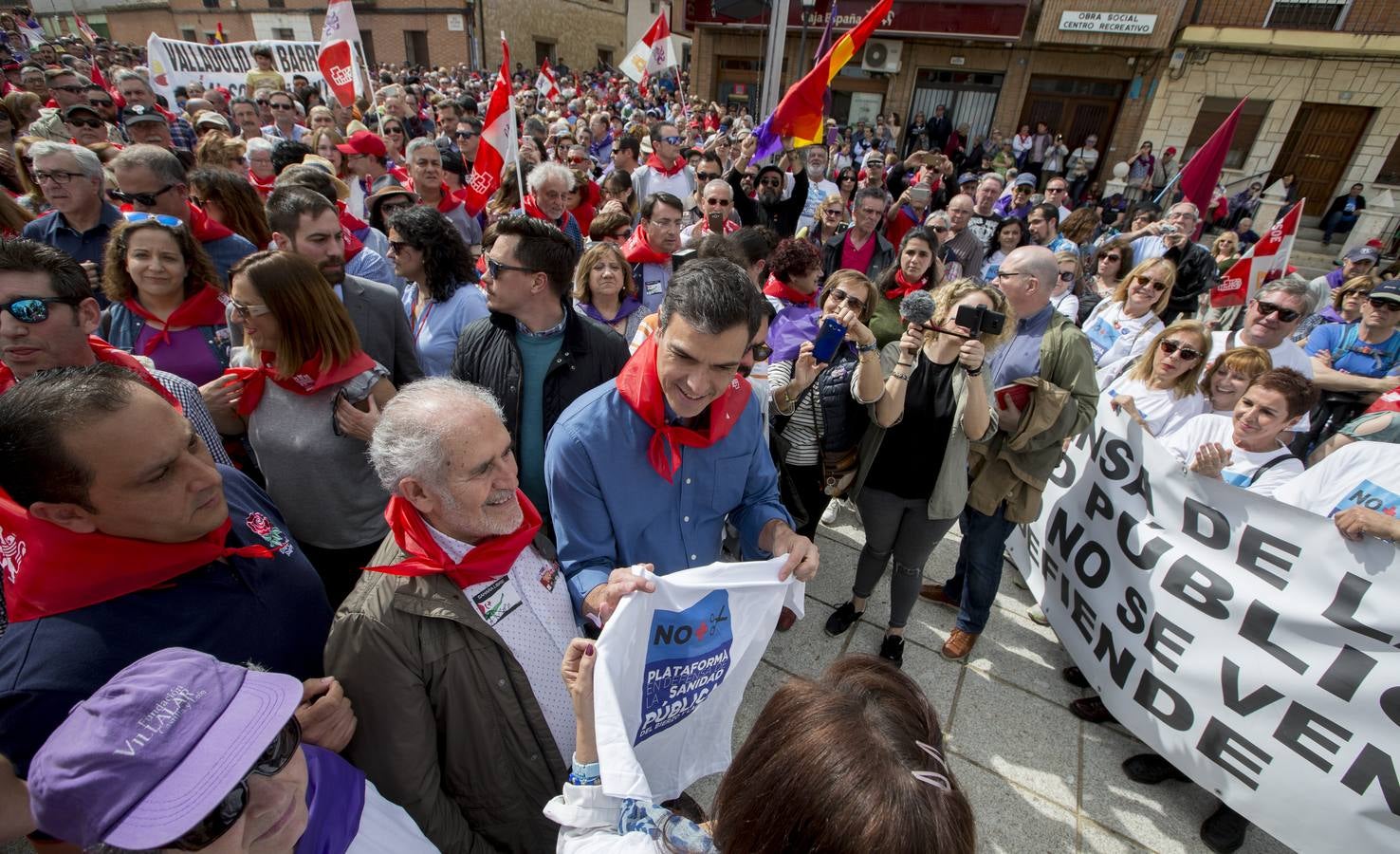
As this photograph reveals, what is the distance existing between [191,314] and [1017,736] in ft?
14.2

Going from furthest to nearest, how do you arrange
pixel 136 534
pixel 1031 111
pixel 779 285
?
pixel 1031 111
pixel 779 285
pixel 136 534

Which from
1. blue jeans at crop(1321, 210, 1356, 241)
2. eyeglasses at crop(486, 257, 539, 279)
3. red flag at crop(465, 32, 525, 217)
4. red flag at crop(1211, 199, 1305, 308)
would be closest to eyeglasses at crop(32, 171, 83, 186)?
red flag at crop(465, 32, 525, 217)

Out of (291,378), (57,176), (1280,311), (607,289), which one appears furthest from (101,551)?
(1280,311)

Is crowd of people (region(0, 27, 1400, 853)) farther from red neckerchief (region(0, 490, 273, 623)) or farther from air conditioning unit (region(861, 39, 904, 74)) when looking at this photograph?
air conditioning unit (region(861, 39, 904, 74))

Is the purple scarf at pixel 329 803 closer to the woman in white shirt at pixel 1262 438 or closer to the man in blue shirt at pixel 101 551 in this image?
the man in blue shirt at pixel 101 551

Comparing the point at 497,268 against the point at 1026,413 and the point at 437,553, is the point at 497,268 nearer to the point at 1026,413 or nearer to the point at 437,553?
the point at 437,553

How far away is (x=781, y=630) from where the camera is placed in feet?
11.5

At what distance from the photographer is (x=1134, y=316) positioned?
4562mm

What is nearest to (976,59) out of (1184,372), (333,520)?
(1184,372)

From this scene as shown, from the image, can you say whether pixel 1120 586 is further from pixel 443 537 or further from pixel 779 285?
pixel 443 537

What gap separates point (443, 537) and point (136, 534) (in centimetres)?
70

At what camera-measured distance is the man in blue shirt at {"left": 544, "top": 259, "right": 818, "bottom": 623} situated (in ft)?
5.66

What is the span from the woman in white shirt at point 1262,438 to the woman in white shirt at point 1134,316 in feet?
5.03

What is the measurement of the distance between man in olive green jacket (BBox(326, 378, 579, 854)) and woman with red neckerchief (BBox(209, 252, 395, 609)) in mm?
890
